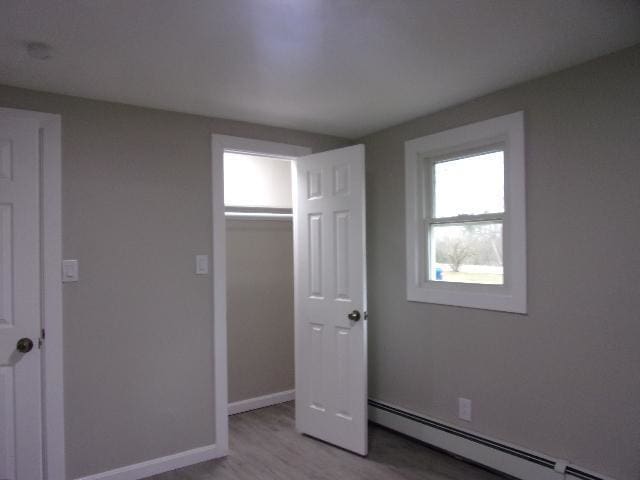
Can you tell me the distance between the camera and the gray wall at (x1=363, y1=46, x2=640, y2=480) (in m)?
2.17

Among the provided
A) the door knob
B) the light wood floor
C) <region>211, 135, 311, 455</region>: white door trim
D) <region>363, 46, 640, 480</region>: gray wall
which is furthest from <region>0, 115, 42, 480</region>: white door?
<region>363, 46, 640, 480</region>: gray wall

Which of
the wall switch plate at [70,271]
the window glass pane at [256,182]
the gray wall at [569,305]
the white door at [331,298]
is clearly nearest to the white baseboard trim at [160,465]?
the white door at [331,298]

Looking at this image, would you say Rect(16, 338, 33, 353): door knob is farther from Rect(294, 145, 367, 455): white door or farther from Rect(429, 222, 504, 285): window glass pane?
Rect(429, 222, 504, 285): window glass pane

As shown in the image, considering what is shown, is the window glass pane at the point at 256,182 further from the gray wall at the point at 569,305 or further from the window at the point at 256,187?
the gray wall at the point at 569,305

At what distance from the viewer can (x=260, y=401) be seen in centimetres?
399

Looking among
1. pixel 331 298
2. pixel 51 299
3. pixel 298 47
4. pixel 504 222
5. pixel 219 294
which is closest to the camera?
pixel 298 47

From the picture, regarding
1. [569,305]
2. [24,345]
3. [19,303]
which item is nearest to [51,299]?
[19,303]

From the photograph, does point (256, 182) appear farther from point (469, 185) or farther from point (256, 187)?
point (469, 185)

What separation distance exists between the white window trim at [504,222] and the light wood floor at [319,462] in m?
1.01

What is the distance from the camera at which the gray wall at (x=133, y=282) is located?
2615 millimetres

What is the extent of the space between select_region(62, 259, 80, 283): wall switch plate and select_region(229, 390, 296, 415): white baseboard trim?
5.96ft

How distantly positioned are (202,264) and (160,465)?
1270mm

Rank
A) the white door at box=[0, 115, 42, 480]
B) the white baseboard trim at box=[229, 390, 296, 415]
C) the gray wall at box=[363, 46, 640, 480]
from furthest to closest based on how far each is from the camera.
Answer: the white baseboard trim at box=[229, 390, 296, 415] < the white door at box=[0, 115, 42, 480] < the gray wall at box=[363, 46, 640, 480]

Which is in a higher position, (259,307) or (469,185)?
(469,185)
